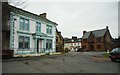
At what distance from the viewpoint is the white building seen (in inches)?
916

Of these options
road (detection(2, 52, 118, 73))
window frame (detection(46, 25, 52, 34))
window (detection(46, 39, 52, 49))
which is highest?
window frame (detection(46, 25, 52, 34))

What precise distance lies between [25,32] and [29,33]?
3.66ft

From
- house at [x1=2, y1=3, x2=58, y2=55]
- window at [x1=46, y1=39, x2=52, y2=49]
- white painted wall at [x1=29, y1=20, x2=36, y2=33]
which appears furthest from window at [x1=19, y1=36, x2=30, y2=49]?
window at [x1=46, y1=39, x2=52, y2=49]

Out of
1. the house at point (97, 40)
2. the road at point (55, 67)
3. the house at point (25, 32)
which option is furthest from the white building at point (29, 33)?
the house at point (97, 40)

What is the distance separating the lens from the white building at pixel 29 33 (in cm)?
2327

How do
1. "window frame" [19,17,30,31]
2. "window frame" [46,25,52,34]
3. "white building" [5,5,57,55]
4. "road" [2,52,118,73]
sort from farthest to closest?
1. "window frame" [46,25,52,34]
2. "window frame" [19,17,30,31]
3. "white building" [5,5,57,55]
4. "road" [2,52,118,73]

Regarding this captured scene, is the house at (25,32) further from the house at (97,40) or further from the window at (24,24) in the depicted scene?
the house at (97,40)

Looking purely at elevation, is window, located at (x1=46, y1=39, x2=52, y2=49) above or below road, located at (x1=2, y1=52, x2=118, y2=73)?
above

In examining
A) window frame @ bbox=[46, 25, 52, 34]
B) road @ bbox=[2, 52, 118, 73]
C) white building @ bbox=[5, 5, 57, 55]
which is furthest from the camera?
window frame @ bbox=[46, 25, 52, 34]

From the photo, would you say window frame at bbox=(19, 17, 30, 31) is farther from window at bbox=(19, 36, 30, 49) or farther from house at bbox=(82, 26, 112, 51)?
house at bbox=(82, 26, 112, 51)

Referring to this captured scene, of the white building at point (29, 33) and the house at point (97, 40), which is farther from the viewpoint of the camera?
the house at point (97, 40)

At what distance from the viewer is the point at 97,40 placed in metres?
67.7

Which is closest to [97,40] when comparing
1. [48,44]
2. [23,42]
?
[48,44]

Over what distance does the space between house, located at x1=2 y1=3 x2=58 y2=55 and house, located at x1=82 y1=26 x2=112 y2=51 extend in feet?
126
